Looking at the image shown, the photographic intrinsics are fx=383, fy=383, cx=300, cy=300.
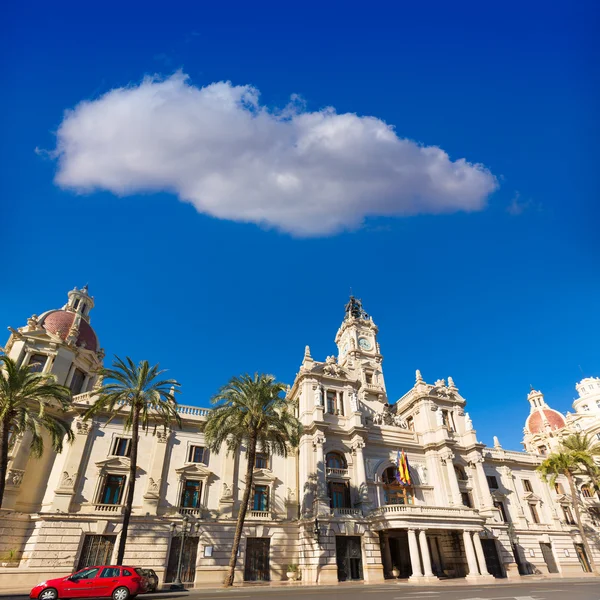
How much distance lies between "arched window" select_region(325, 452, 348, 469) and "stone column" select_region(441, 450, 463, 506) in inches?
458

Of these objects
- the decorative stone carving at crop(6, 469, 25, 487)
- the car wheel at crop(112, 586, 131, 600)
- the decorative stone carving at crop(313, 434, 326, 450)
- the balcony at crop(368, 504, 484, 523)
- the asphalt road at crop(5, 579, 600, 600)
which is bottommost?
the asphalt road at crop(5, 579, 600, 600)

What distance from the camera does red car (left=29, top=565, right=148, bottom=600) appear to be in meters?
17.6

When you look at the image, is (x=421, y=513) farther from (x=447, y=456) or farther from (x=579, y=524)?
(x=579, y=524)

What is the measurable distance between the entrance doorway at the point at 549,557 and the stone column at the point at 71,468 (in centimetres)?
4908

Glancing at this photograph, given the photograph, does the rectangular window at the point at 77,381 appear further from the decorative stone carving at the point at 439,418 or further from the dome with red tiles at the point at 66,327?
the decorative stone carving at the point at 439,418

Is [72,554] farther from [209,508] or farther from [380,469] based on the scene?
[380,469]

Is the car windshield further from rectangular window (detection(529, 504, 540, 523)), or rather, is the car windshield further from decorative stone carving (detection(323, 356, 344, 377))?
rectangular window (detection(529, 504, 540, 523))

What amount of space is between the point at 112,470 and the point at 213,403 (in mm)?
10859

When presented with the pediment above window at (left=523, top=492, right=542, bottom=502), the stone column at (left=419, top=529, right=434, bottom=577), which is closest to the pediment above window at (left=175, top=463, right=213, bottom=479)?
the stone column at (left=419, top=529, right=434, bottom=577)

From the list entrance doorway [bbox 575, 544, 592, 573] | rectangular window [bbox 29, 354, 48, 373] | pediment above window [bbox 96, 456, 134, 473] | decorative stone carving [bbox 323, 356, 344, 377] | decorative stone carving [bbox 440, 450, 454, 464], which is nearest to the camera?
pediment above window [bbox 96, 456, 134, 473]

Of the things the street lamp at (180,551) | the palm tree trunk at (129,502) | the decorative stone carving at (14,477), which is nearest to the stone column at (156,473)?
the street lamp at (180,551)

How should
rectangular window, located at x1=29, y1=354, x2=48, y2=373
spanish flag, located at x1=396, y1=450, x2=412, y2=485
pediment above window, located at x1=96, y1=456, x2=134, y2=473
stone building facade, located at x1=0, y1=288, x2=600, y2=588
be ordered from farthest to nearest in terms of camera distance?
spanish flag, located at x1=396, y1=450, x2=412, y2=485 → rectangular window, located at x1=29, y1=354, x2=48, y2=373 → pediment above window, located at x1=96, y1=456, x2=134, y2=473 → stone building facade, located at x1=0, y1=288, x2=600, y2=588

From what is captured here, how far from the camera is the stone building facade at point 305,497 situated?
2995cm

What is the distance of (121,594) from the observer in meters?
18.0
